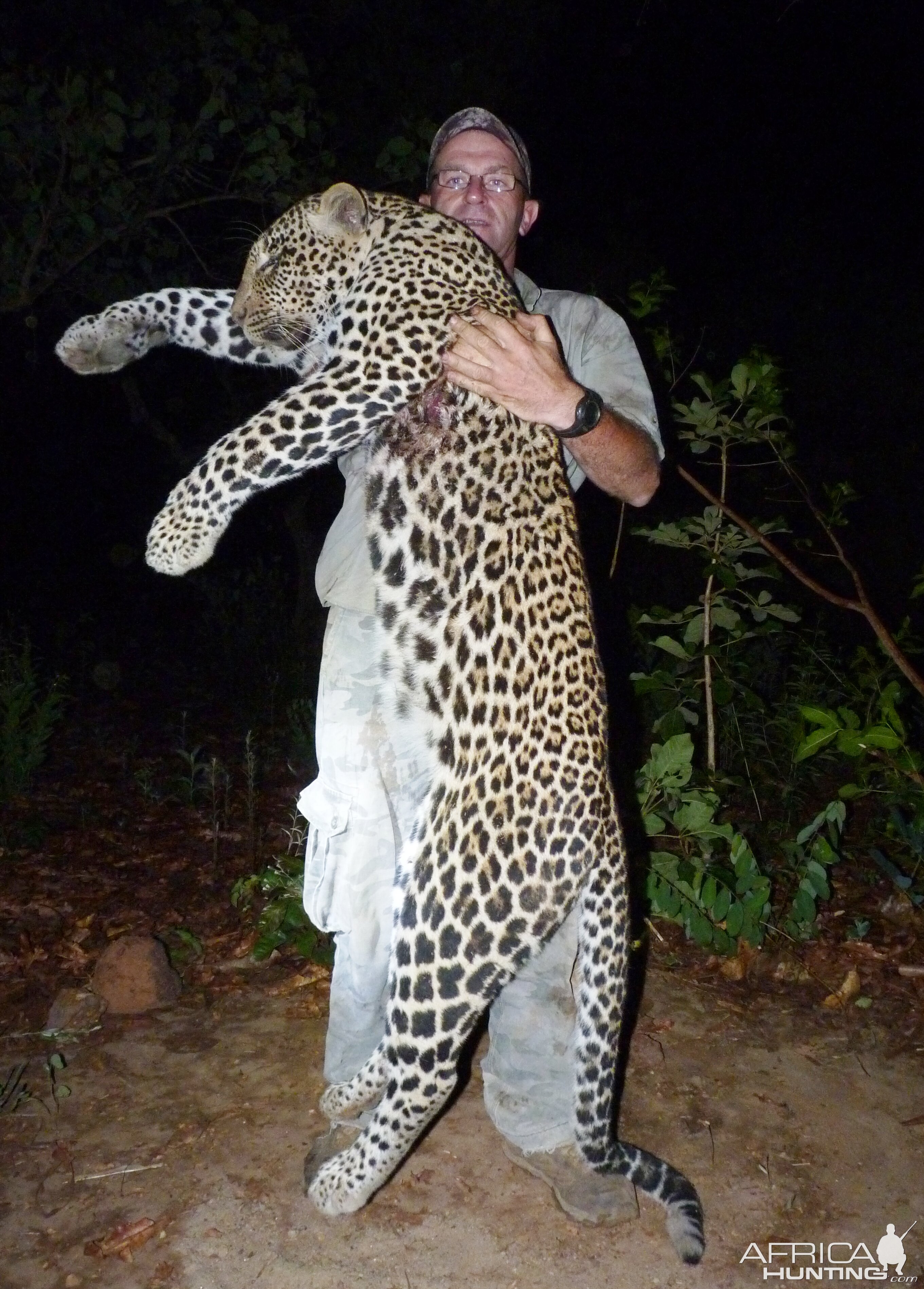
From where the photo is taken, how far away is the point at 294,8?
9.51 metres

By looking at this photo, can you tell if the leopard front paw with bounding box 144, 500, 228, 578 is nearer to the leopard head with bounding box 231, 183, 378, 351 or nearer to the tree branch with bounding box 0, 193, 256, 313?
the leopard head with bounding box 231, 183, 378, 351

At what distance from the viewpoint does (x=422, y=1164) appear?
3447 mm

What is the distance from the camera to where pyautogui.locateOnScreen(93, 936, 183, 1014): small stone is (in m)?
4.34

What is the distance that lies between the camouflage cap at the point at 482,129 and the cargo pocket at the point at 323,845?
6.80ft

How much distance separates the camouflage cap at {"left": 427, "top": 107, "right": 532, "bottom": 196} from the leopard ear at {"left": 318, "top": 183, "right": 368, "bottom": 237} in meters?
0.44

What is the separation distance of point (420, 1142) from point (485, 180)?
10.3 ft

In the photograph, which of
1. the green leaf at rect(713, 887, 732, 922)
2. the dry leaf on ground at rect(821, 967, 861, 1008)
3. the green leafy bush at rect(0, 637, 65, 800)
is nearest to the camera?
the dry leaf on ground at rect(821, 967, 861, 1008)

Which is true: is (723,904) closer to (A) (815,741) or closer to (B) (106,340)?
(A) (815,741)

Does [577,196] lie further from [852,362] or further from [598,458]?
[598,458]

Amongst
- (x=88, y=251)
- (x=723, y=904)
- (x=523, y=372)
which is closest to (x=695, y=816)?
(x=723, y=904)

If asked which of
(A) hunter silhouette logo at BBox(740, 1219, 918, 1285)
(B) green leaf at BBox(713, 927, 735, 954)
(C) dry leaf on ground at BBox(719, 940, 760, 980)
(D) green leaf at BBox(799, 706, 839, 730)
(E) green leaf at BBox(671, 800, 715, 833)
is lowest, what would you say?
(A) hunter silhouette logo at BBox(740, 1219, 918, 1285)

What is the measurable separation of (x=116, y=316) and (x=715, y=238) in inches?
498

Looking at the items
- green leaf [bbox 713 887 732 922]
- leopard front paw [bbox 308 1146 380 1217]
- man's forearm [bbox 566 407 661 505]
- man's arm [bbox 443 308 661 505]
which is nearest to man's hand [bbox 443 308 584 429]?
man's arm [bbox 443 308 661 505]

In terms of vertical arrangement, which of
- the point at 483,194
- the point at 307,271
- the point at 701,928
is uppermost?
the point at 483,194
